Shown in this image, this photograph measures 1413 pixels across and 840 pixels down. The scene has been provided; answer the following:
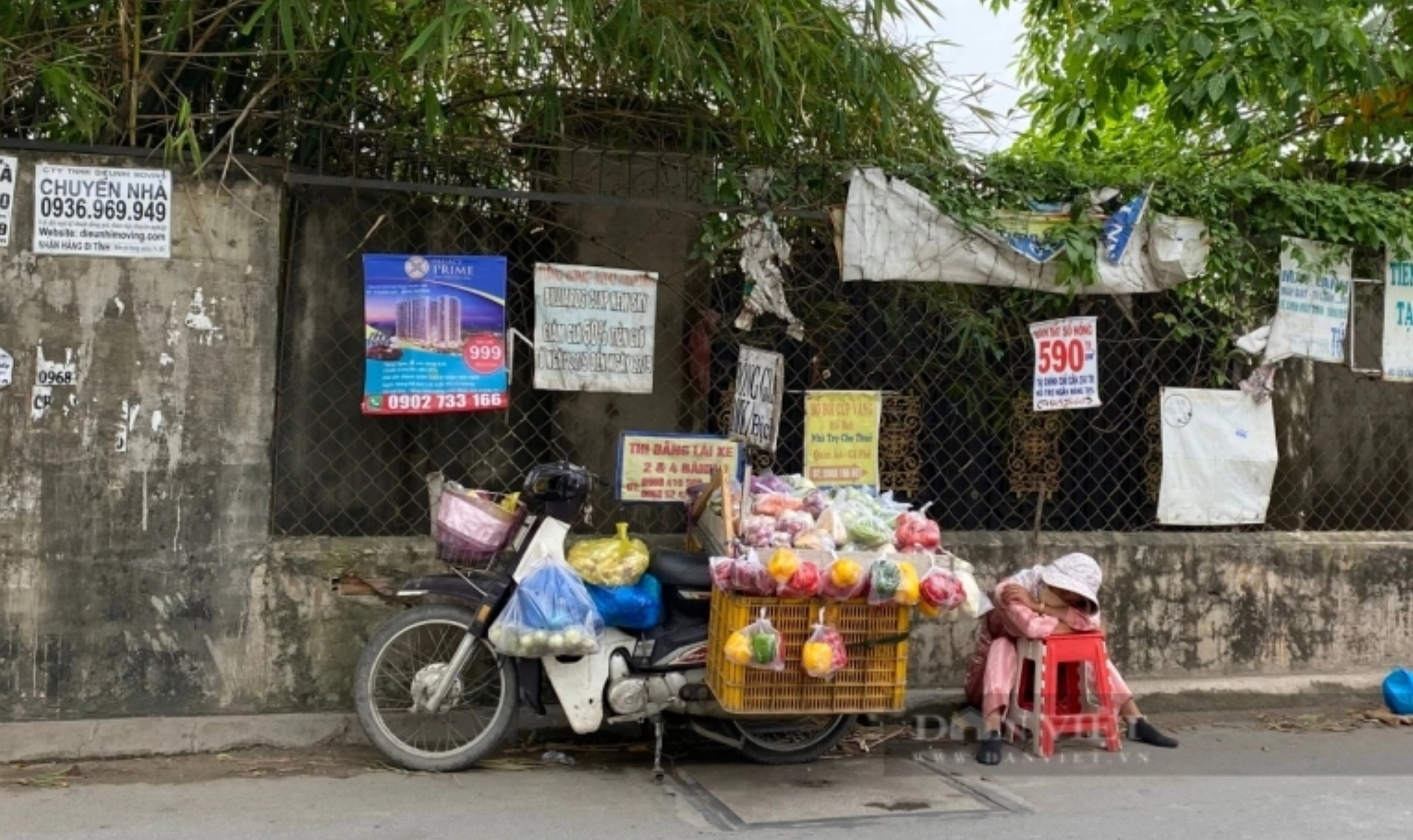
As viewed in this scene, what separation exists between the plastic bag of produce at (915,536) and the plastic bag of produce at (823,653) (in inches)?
18.3

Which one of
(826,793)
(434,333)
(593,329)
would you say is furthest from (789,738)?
(434,333)

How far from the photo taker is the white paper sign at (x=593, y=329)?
6094 millimetres

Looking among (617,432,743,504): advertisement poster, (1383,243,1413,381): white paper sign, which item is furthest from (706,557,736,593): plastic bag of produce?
(1383,243,1413,381): white paper sign

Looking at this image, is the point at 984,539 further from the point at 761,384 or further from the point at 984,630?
the point at 761,384

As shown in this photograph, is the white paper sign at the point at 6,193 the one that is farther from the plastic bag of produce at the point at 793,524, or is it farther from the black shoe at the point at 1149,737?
the black shoe at the point at 1149,737

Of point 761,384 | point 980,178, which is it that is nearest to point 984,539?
point 761,384

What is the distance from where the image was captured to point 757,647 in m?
4.93

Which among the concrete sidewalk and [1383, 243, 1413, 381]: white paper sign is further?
[1383, 243, 1413, 381]: white paper sign

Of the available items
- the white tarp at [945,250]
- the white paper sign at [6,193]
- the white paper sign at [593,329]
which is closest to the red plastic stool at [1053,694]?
the white tarp at [945,250]

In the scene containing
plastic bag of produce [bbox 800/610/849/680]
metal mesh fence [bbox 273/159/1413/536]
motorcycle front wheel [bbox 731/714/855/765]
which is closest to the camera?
plastic bag of produce [bbox 800/610/849/680]

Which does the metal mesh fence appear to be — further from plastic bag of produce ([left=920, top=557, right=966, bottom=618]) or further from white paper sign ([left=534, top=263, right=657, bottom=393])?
plastic bag of produce ([left=920, top=557, right=966, bottom=618])

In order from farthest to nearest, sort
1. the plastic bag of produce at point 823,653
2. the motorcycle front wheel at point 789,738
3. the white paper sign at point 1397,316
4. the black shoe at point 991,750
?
the white paper sign at point 1397,316 < the black shoe at point 991,750 < the motorcycle front wheel at point 789,738 < the plastic bag of produce at point 823,653

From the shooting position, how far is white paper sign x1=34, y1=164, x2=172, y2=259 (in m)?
5.45

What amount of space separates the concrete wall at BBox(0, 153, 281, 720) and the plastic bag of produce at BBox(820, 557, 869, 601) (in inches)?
93.5
